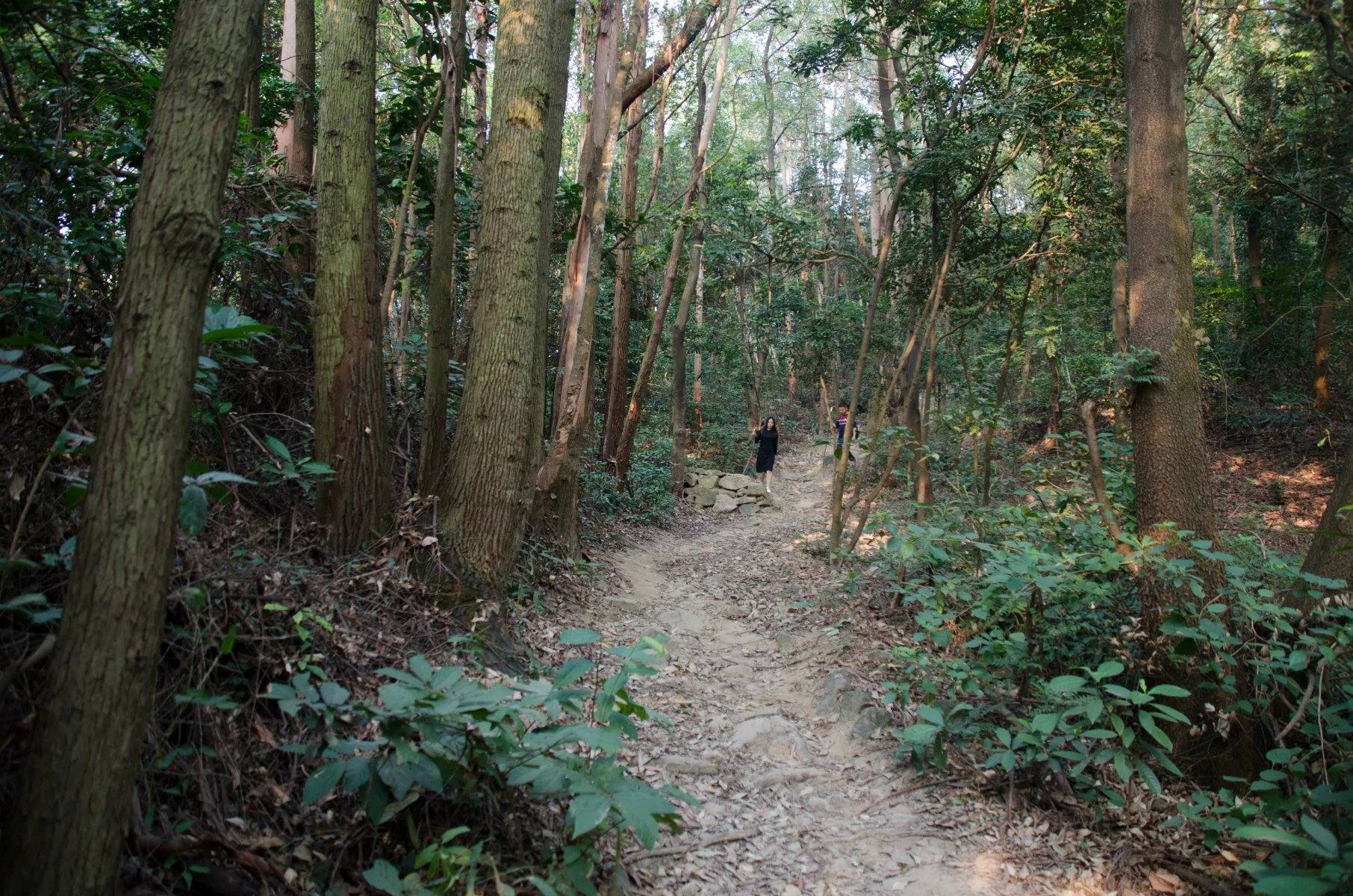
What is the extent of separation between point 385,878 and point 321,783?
36cm

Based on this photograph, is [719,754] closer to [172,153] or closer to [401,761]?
A: [401,761]

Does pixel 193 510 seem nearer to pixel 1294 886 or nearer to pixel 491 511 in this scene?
pixel 491 511

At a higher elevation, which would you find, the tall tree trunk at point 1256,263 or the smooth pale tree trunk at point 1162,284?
the tall tree trunk at point 1256,263

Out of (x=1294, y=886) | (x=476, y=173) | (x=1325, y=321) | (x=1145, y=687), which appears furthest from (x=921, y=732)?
(x=1325, y=321)

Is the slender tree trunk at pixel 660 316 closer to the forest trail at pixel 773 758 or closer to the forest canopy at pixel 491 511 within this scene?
the forest canopy at pixel 491 511

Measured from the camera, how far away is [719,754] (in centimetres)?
452

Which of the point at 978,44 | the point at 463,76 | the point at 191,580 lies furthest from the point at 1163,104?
the point at 191,580

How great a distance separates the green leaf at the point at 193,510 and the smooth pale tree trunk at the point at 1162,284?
5103mm

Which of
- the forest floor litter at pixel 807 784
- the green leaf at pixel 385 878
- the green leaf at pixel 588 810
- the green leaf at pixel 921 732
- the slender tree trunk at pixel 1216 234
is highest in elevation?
the slender tree trunk at pixel 1216 234

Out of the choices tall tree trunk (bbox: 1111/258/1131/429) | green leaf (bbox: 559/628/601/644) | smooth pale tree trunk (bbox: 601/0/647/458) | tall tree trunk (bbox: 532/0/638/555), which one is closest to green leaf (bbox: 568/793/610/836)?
green leaf (bbox: 559/628/601/644)

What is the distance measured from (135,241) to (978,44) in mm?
9240

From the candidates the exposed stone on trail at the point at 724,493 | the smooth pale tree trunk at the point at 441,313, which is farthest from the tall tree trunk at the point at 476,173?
the exposed stone on trail at the point at 724,493

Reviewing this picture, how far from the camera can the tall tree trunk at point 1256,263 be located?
17.9 metres

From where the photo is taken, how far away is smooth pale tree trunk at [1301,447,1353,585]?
4.27 meters
